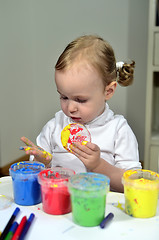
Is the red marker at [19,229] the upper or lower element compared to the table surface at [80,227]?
upper

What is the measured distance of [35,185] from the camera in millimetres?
664

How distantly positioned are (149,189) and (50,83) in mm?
2084

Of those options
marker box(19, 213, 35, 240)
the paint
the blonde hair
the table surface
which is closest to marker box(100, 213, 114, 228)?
the table surface

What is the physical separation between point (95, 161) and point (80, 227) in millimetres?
225

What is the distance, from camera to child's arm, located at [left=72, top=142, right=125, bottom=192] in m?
0.73

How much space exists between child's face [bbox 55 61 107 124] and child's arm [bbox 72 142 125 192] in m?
0.15

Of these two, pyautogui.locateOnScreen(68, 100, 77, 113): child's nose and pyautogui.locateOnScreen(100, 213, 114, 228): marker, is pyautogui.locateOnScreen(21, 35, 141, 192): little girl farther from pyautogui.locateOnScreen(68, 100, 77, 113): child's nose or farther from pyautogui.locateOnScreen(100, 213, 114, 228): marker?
pyautogui.locateOnScreen(100, 213, 114, 228): marker

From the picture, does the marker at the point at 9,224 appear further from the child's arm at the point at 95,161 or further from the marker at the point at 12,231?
the child's arm at the point at 95,161

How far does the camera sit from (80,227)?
56 centimetres

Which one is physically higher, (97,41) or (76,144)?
(97,41)

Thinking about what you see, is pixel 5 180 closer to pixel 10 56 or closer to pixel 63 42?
pixel 10 56

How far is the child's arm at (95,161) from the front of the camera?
73 centimetres

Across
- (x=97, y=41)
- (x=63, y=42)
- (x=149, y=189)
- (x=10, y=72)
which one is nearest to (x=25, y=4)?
(x=63, y=42)

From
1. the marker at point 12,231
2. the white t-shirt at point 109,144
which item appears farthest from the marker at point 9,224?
the white t-shirt at point 109,144
